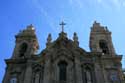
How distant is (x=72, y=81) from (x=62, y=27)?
11.8 meters

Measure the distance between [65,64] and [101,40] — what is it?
853cm

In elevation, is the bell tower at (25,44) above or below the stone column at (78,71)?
above

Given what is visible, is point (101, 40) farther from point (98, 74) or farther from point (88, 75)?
point (98, 74)

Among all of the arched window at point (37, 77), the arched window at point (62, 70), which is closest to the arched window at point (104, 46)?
the arched window at point (62, 70)

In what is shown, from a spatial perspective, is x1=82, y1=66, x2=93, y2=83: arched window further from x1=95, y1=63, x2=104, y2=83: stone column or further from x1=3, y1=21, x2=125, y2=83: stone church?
x1=95, y1=63, x2=104, y2=83: stone column

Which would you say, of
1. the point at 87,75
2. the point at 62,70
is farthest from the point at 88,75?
the point at 62,70

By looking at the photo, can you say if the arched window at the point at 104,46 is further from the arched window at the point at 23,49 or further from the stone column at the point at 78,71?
the arched window at the point at 23,49

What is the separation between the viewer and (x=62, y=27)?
44344mm

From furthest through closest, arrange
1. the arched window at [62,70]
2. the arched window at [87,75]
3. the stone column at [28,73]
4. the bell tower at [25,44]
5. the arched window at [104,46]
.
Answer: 1. the bell tower at [25,44]
2. the arched window at [104,46]
3. the arched window at [62,70]
4. the stone column at [28,73]
5. the arched window at [87,75]

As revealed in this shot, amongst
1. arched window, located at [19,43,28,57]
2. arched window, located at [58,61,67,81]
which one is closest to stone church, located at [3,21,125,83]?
arched window, located at [58,61,67,81]

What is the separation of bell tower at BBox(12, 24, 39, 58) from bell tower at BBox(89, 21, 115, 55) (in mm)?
8396

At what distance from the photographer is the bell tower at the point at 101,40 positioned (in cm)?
4133

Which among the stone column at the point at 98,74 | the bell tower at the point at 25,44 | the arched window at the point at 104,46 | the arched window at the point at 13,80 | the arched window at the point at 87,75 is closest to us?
the stone column at the point at 98,74

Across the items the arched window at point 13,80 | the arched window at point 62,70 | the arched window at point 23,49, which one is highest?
the arched window at point 23,49
